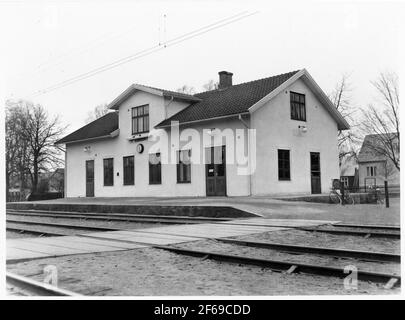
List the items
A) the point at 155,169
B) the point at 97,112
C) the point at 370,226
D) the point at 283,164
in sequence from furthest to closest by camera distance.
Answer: the point at 97,112 → the point at 155,169 → the point at 283,164 → the point at 370,226

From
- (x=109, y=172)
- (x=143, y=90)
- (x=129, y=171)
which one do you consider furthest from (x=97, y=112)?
(x=143, y=90)

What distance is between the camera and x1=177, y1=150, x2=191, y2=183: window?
70.4ft

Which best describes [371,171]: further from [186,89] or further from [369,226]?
[369,226]

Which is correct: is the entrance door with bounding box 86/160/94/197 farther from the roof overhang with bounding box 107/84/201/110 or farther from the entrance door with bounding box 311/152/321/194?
the entrance door with bounding box 311/152/321/194

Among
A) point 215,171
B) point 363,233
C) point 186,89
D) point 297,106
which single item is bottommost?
point 363,233

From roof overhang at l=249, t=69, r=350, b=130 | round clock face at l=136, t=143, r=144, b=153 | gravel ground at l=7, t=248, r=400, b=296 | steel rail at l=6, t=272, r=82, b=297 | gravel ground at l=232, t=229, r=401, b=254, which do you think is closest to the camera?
steel rail at l=6, t=272, r=82, b=297

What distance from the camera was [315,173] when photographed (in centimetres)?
2228

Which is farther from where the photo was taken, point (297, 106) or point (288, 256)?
point (297, 106)

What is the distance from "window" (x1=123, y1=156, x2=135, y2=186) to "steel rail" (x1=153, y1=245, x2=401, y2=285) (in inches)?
703

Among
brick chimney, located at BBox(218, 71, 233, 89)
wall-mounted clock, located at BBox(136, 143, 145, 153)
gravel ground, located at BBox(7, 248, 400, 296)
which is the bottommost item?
gravel ground, located at BBox(7, 248, 400, 296)

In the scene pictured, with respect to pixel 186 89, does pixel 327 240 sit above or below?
below


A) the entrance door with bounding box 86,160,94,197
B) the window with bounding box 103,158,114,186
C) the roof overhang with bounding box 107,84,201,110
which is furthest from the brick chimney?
the entrance door with bounding box 86,160,94,197

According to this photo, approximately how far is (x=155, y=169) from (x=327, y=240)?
15.9 metres
